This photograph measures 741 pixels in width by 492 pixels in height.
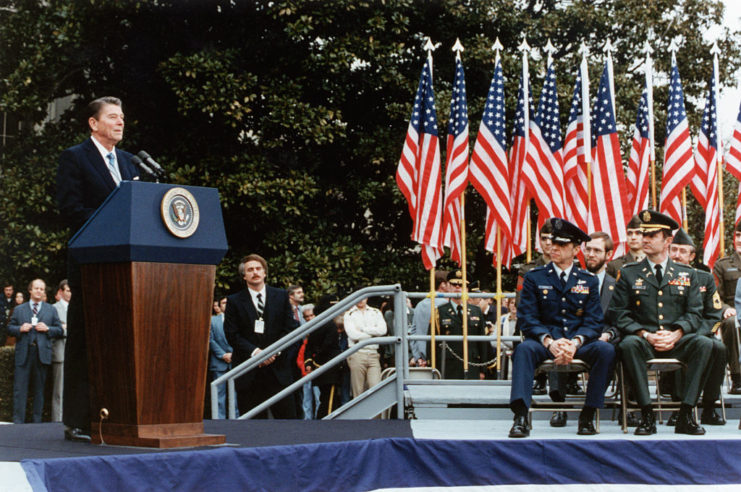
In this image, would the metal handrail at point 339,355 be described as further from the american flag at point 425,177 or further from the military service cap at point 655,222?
the american flag at point 425,177

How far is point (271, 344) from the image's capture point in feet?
29.5

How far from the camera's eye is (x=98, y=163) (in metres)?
5.98

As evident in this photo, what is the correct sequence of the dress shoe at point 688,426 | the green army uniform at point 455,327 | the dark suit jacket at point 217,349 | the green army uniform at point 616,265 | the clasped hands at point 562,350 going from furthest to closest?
the dark suit jacket at point 217,349, the green army uniform at point 455,327, the green army uniform at point 616,265, the clasped hands at point 562,350, the dress shoe at point 688,426

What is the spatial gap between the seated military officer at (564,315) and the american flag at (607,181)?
15.0 feet

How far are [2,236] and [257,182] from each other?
4645 mm

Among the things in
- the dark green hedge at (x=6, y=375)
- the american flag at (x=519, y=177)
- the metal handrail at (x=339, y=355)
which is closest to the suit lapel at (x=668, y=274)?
the metal handrail at (x=339, y=355)

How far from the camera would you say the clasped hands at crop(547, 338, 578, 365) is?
731 centimetres

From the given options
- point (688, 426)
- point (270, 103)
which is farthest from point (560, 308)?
point (270, 103)

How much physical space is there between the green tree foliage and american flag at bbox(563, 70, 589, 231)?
16.2ft

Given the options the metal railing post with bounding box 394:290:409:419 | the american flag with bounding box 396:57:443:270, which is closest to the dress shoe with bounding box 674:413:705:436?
the metal railing post with bounding box 394:290:409:419

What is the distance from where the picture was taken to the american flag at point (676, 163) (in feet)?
42.2

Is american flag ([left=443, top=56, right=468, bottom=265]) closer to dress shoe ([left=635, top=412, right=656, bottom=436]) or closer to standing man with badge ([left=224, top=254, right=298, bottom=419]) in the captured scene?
standing man with badge ([left=224, top=254, right=298, bottom=419])

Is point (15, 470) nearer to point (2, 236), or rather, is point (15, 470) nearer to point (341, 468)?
point (341, 468)

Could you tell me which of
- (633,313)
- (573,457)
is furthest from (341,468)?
(633,313)
